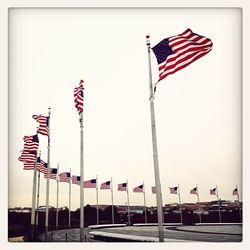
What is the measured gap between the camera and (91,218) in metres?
35.2

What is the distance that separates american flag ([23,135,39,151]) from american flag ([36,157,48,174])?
1.81 m

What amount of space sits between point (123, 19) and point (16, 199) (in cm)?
752

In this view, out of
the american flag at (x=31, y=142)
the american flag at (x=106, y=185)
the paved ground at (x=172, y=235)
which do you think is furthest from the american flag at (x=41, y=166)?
the american flag at (x=106, y=185)

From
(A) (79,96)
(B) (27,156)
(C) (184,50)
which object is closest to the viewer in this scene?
(C) (184,50)

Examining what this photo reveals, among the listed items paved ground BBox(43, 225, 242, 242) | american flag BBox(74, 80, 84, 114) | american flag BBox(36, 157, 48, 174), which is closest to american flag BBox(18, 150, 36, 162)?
american flag BBox(36, 157, 48, 174)

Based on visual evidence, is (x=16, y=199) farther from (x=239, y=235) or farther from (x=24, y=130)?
(x=239, y=235)

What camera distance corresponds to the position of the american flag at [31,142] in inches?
651

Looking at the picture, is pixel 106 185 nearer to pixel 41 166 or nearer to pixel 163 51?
pixel 41 166

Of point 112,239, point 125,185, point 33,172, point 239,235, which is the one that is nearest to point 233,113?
point 239,235

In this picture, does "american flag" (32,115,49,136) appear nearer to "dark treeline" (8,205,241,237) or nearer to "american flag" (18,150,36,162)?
"american flag" (18,150,36,162)

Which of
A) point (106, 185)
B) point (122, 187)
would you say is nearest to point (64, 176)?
point (106, 185)

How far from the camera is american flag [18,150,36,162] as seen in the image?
16.5 m

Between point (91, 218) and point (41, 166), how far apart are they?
1693 centimetres

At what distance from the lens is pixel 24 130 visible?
15.7 meters
